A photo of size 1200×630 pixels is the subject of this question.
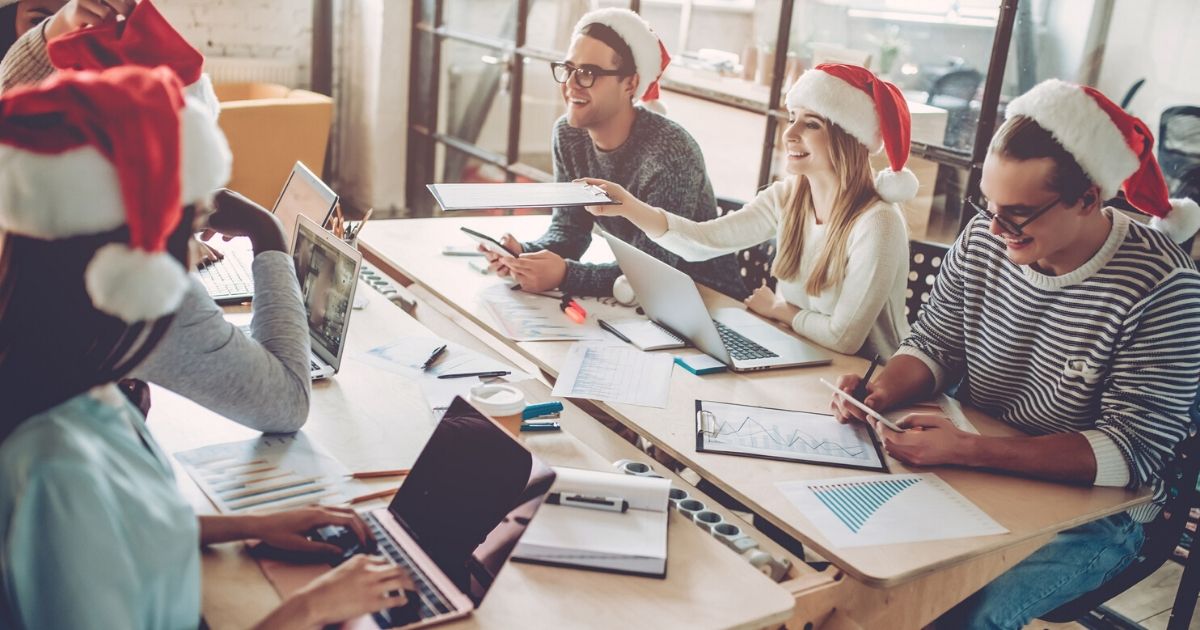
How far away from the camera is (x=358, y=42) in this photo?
5.16 metres

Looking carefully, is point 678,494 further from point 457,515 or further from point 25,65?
point 25,65

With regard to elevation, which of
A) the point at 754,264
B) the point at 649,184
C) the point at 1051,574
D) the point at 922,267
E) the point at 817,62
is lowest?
the point at 1051,574

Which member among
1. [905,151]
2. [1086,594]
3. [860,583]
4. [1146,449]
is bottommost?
[1086,594]

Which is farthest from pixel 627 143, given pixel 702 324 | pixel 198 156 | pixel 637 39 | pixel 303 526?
pixel 198 156

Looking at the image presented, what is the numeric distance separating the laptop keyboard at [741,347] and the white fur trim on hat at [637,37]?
33.6 inches

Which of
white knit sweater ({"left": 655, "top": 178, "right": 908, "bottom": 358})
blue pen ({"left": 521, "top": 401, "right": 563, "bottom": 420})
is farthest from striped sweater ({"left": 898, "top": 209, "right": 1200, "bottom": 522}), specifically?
blue pen ({"left": 521, "top": 401, "right": 563, "bottom": 420})

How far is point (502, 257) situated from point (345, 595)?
131 cm

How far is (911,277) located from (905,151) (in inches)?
13.9

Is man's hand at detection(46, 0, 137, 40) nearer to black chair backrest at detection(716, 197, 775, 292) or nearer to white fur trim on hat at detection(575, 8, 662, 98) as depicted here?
white fur trim on hat at detection(575, 8, 662, 98)

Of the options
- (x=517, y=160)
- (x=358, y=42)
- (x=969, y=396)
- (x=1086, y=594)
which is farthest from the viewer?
(x=358, y=42)

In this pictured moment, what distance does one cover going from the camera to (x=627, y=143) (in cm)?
260

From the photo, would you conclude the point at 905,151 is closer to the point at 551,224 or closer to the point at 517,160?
the point at 551,224

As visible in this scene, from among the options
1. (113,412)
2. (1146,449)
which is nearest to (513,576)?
(113,412)

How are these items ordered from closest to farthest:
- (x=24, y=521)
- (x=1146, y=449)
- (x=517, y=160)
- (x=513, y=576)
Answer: (x=24, y=521)
(x=513, y=576)
(x=1146, y=449)
(x=517, y=160)
